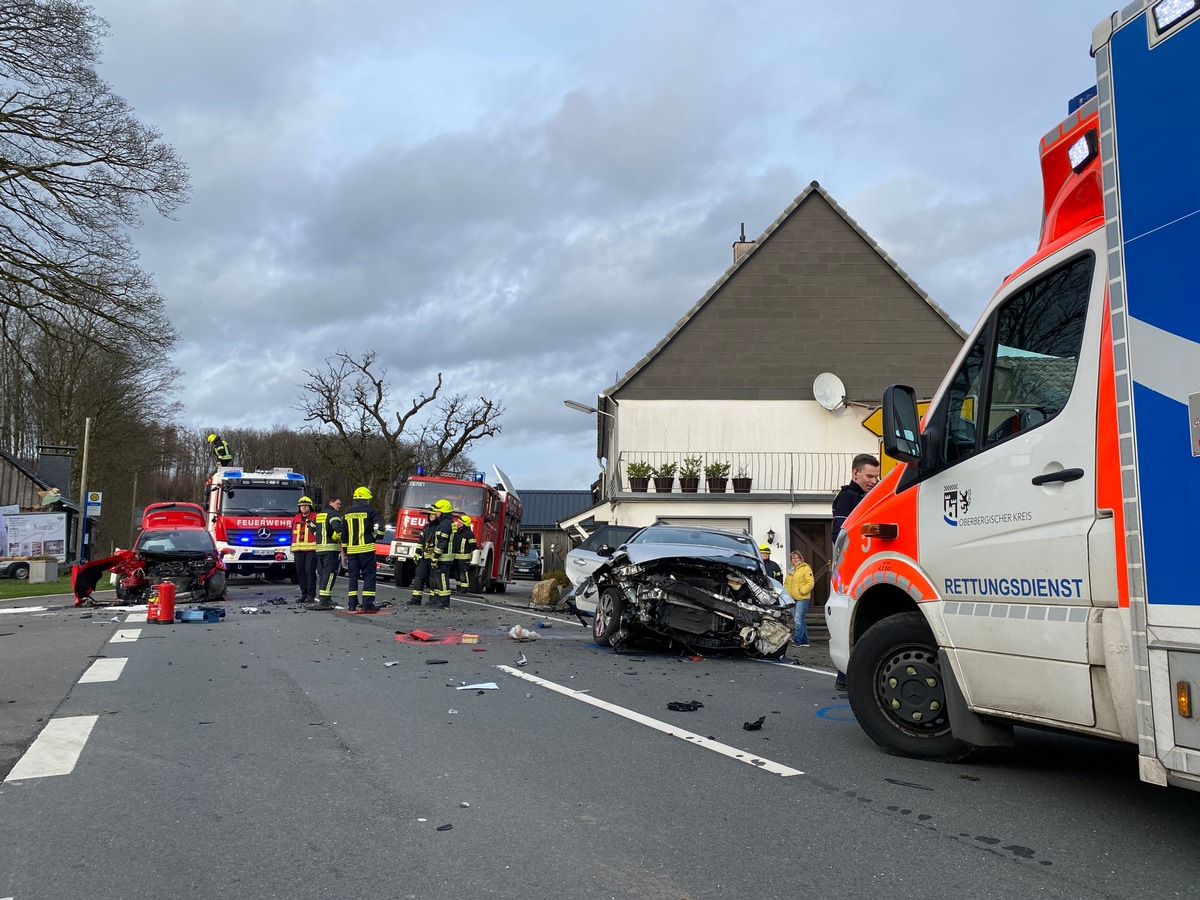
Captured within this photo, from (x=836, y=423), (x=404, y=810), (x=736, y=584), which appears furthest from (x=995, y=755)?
(x=836, y=423)

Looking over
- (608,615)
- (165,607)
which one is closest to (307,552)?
(165,607)

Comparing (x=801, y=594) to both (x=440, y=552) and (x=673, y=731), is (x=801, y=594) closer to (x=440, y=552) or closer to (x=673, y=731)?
(x=440, y=552)

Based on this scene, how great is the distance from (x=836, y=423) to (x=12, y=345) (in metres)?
20.6

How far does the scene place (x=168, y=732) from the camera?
5.89 meters

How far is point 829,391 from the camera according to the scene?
87.6 ft

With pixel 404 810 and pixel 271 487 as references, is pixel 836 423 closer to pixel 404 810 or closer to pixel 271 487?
pixel 271 487

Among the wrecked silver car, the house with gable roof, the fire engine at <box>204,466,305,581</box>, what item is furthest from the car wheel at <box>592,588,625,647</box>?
the fire engine at <box>204,466,305,581</box>

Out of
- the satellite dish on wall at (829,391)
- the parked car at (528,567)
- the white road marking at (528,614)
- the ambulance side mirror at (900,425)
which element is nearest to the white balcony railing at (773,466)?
the satellite dish on wall at (829,391)

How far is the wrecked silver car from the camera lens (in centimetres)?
1002

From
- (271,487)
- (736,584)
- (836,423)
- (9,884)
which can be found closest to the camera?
(9,884)

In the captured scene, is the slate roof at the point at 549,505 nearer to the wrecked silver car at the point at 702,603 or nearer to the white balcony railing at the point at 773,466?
the white balcony railing at the point at 773,466

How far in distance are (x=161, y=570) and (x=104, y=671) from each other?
9.21m

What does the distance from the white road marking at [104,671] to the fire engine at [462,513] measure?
14811 millimetres

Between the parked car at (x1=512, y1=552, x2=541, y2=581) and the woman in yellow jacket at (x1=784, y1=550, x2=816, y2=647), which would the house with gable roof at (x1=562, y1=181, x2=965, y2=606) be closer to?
the woman in yellow jacket at (x1=784, y1=550, x2=816, y2=647)
